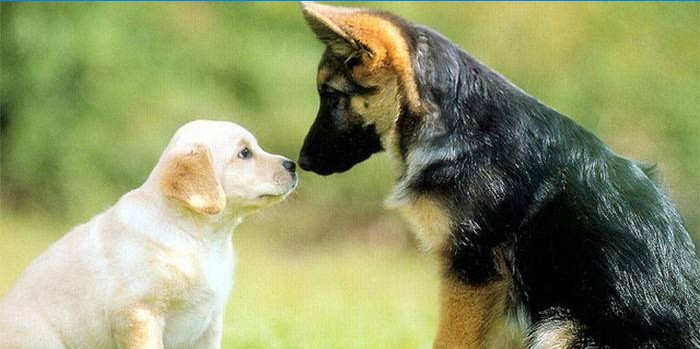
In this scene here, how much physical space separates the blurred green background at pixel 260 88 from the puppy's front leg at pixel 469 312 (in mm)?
6392

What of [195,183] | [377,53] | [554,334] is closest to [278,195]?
[195,183]

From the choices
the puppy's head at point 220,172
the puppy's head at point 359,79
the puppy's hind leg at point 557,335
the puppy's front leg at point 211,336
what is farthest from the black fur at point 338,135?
the puppy's hind leg at point 557,335

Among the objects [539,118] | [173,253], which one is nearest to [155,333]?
[173,253]

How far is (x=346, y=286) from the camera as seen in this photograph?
10.1 metres

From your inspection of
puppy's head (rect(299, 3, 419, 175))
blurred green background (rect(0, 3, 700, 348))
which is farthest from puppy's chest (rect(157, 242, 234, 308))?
blurred green background (rect(0, 3, 700, 348))

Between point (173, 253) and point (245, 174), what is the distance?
1.52ft

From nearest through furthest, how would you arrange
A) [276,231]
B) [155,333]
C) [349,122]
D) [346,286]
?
[155,333], [349,122], [346,286], [276,231]

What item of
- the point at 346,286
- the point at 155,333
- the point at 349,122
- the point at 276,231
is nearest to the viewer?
the point at 155,333

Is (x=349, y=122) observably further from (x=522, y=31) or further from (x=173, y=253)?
(x=522, y=31)

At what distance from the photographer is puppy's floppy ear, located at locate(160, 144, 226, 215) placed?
5.26 meters

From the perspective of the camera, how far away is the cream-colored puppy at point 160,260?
206 inches

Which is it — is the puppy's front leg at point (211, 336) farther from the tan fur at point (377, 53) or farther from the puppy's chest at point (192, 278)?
the tan fur at point (377, 53)

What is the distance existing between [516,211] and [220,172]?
1.28 meters

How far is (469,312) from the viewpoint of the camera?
517 cm
